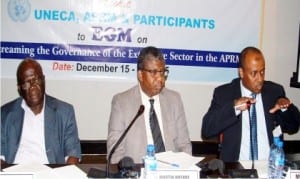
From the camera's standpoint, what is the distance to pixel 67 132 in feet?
8.59

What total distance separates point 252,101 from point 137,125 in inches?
29.0

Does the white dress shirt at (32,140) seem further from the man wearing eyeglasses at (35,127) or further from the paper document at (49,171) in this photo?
the paper document at (49,171)

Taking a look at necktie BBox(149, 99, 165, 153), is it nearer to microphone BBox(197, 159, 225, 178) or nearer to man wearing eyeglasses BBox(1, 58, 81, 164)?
microphone BBox(197, 159, 225, 178)

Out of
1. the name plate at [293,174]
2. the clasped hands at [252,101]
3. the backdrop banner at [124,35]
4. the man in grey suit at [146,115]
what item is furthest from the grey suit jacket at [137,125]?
the backdrop banner at [124,35]

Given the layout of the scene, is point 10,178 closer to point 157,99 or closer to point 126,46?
point 157,99

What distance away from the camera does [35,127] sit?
2.58 metres

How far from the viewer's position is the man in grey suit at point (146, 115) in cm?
246

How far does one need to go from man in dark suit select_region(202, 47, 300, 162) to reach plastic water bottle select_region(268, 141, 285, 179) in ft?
1.31

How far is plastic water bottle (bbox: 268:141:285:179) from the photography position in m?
2.01

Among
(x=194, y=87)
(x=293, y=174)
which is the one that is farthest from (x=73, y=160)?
(x=194, y=87)

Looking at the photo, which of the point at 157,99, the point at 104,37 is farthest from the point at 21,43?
the point at 157,99

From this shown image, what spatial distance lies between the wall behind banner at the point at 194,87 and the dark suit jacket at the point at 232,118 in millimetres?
1081

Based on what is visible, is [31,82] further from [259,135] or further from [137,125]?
[259,135]

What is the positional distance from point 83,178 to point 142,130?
627 millimetres
